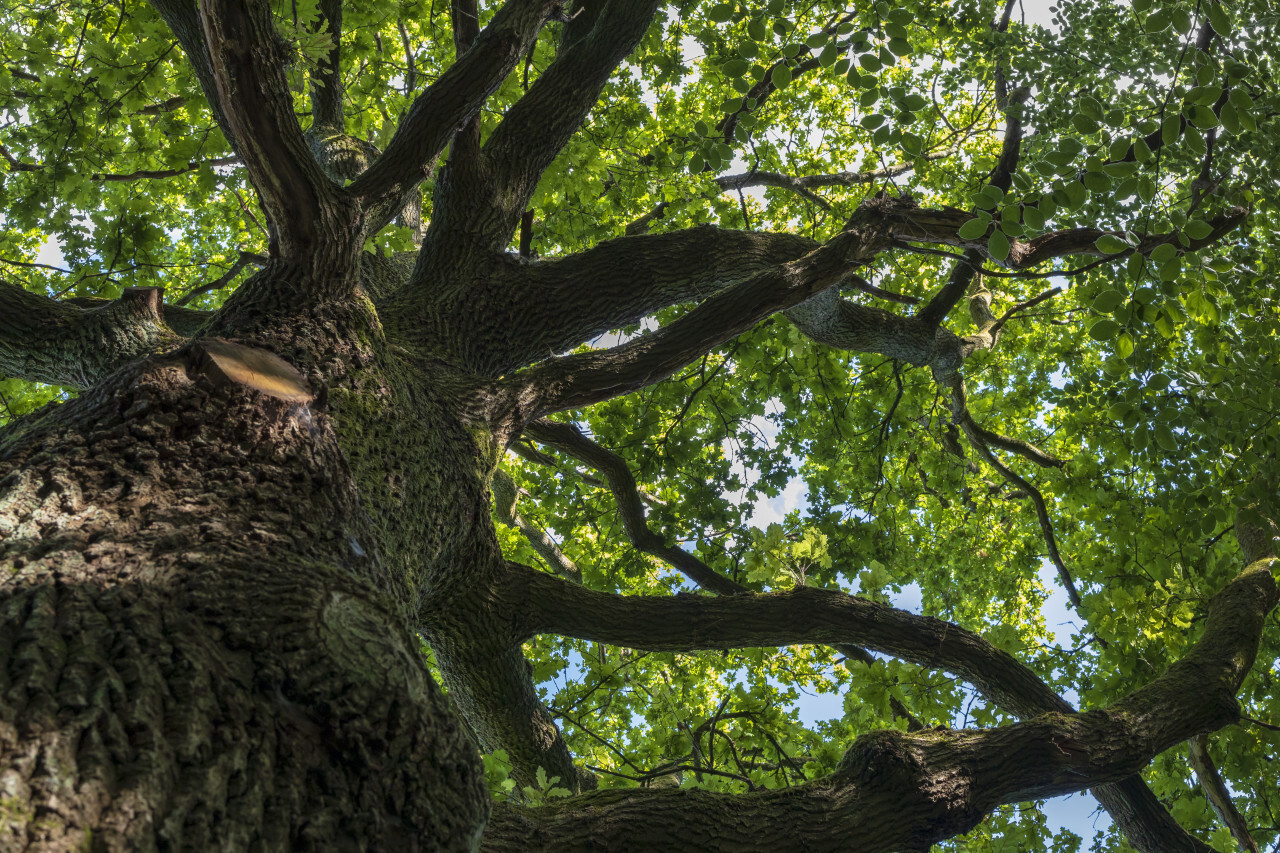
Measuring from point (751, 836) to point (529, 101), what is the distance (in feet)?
13.2

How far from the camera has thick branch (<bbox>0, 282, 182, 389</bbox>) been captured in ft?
10.3

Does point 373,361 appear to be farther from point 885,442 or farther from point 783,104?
point 783,104

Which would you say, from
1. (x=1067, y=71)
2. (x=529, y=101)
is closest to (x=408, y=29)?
(x=529, y=101)

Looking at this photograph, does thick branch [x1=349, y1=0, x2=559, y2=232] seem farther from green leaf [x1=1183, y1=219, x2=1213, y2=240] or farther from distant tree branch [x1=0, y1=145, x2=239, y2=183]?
green leaf [x1=1183, y1=219, x2=1213, y2=240]

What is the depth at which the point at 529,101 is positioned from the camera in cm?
462

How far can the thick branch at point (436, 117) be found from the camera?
311 centimetres

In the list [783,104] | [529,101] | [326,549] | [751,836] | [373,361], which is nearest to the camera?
[326,549]

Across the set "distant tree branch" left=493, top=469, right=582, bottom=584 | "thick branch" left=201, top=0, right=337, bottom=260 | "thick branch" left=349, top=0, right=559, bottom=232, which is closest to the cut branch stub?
"thick branch" left=201, top=0, right=337, bottom=260

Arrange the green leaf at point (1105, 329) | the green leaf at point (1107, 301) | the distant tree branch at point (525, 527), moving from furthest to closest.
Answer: the distant tree branch at point (525, 527) < the green leaf at point (1105, 329) < the green leaf at point (1107, 301)

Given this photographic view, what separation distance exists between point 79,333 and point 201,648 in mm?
2407

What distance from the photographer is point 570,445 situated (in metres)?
5.75

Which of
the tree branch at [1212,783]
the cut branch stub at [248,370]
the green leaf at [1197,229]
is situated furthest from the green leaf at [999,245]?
the tree branch at [1212,783]

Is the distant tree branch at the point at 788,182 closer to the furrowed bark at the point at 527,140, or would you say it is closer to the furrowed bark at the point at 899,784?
the furrowed bark at the point at 527,140

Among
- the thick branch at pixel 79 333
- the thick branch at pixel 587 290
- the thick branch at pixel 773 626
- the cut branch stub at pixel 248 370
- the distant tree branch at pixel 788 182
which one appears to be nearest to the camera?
the cut branch stub at pixel 248 370
